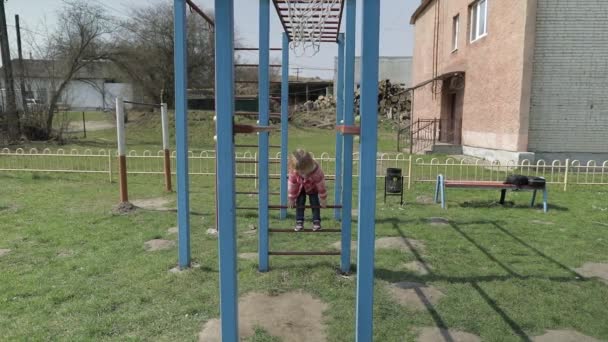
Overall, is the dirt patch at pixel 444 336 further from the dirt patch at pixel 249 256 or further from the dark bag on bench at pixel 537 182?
the dark bag on bench at pixel 537 182

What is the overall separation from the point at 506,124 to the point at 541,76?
5.01ft

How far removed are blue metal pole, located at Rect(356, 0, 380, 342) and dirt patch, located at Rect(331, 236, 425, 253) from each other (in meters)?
2.52

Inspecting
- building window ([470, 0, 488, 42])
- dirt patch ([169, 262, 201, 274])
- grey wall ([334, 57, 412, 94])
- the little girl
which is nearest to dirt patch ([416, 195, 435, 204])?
the little girl

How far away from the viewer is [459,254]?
486cm

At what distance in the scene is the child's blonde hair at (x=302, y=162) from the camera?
183 inches

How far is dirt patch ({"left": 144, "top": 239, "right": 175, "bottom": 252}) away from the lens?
5012 millimetres

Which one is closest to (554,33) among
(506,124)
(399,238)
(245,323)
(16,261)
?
(506,124)

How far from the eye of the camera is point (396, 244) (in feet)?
17.1

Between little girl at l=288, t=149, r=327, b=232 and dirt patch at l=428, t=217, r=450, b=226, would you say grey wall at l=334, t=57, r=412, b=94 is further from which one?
little girl at l=288, t=149, r=327, b=232

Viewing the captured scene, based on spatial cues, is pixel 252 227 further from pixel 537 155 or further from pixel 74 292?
pixel 537 155

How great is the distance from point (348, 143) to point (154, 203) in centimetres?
473

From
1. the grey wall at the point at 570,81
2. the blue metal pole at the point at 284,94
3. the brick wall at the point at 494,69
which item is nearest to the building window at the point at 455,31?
the brick wall at the point at 494,69

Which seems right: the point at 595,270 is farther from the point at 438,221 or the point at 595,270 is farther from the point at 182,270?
the point at 182,270

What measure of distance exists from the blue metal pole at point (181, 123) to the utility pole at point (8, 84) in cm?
1708
